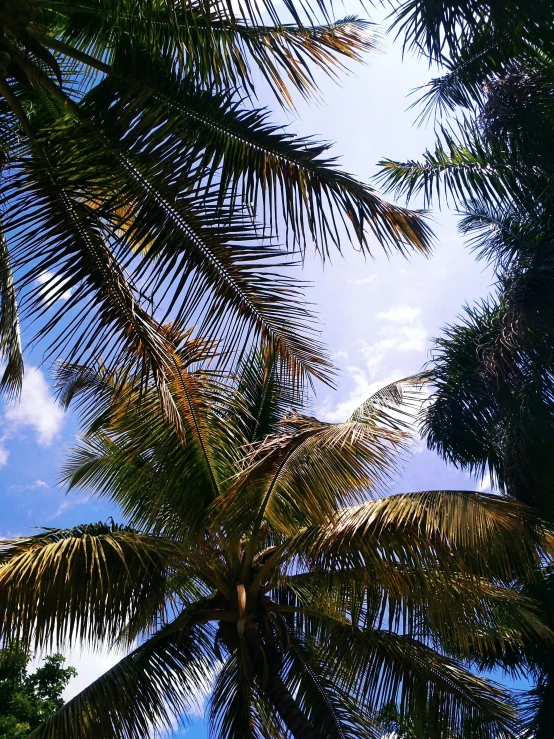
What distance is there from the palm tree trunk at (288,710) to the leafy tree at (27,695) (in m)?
6.18

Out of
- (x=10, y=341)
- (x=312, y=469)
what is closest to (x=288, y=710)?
(x=312, y=469)

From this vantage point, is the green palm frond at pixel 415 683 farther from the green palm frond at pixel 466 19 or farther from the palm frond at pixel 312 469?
the green palm frond at pixel 466 19

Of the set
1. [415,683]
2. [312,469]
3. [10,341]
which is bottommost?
[415,683]

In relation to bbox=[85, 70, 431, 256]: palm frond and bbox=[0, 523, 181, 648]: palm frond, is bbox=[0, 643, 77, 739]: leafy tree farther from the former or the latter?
bbox=[85, 70, 431, 256]: palm frond

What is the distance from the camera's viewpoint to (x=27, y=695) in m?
13.3

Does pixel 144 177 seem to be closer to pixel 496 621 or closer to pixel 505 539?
pixel 505 539

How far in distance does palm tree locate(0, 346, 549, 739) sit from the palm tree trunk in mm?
16

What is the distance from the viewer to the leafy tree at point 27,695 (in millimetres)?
12172

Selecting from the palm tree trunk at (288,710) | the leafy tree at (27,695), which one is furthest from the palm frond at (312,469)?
the leafy tree at (27,695)

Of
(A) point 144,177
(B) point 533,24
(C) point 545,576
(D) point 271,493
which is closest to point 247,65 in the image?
(A) point 144,177

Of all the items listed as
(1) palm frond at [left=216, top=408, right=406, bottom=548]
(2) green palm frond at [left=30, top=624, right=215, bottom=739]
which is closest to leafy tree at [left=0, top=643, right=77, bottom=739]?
(2) green palm frond at [left=30, top=624, right=215, bottom=739]

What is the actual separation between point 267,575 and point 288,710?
1.43 meters

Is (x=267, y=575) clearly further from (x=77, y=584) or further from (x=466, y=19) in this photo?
(x=466, y=19)

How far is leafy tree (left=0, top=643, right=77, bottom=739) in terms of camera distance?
39.9 feet
